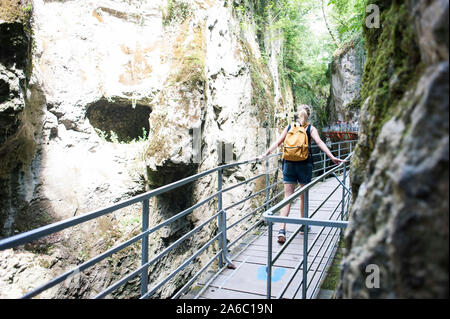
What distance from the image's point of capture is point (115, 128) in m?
9.96

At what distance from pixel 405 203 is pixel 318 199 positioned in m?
6.40

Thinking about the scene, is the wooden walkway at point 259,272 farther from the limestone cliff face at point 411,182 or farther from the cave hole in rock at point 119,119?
the cave hole in rock at point 119,119

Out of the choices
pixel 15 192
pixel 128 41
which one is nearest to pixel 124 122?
pixel 128 41

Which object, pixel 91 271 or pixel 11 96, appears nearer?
pixel 11 96

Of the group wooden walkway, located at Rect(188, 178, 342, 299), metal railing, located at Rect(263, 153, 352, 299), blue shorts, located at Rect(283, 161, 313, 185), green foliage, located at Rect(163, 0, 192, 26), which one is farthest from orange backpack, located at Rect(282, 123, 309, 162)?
green foliage, located at Rect(163, 0, 192, 26)

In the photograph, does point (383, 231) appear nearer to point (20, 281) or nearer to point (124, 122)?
point (20, 281)

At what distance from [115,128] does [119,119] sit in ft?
1.11

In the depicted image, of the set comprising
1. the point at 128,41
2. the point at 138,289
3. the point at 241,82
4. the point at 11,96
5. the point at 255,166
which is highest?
the point at 128,41

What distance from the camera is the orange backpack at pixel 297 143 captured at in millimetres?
3967

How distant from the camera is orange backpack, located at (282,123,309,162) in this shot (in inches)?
156

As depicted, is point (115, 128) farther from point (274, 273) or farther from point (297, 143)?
point (274, 273)

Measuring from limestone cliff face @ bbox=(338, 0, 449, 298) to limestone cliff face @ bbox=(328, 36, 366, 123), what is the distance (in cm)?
1577

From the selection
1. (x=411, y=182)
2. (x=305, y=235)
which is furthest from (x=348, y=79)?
(x=411, y=182)

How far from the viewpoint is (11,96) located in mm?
5422
